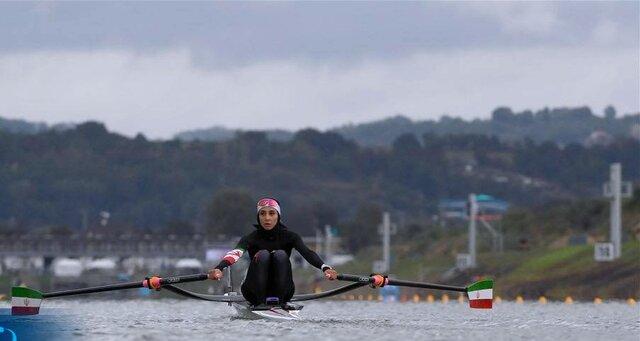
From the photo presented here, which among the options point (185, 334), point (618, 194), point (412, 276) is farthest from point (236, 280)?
point (412, 276)

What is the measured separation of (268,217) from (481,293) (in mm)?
4498

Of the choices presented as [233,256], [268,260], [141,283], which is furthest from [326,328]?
[141,283]

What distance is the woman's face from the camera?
36547 mm

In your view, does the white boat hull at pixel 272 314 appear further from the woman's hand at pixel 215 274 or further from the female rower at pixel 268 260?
the woman's hand at pixel 215 274

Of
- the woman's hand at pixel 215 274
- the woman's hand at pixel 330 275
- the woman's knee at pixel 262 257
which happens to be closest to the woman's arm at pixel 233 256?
the woman's hand at pixel 215 274

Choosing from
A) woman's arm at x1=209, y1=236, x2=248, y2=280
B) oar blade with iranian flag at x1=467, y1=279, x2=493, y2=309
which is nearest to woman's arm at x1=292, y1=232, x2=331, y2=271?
woman's arm at x1=209, y1=236, x2=248, y2=280

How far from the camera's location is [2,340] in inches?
Answer: 1044

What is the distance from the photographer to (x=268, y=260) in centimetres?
3622

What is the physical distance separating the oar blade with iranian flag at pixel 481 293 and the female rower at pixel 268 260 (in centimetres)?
306

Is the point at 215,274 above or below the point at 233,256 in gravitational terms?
below

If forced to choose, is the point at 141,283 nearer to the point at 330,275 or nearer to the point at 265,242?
the point at 265,242

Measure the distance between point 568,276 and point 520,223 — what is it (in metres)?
72.4

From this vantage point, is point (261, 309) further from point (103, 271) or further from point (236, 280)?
point (103, 271)

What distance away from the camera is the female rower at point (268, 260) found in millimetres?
36062
